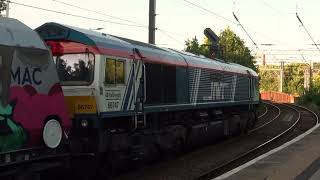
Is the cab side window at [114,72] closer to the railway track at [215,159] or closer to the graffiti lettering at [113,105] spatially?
the graffiti lettering at [113,105]

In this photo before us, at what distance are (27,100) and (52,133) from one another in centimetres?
90

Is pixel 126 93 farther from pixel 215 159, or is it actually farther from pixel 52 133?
pixel 215 159

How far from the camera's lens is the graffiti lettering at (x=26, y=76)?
923cm

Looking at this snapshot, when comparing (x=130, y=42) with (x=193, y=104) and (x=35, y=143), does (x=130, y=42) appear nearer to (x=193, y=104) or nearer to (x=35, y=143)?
(x=193, y=104)

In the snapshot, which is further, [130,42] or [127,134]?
[130,42]

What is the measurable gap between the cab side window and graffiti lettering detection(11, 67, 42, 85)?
3.51 m

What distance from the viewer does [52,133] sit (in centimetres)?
1003

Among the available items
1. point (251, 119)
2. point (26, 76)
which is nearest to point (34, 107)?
point (26, 76)

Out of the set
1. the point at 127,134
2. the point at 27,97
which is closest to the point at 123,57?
the point at 127,134

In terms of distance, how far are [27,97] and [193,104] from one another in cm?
1056

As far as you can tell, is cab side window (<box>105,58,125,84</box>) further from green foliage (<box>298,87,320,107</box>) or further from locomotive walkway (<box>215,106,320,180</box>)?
green foliage (<box>298,87,320,107</box>)

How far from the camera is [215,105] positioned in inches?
870

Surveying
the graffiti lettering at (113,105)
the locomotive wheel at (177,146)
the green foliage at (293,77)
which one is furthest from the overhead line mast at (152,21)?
the green foliage at (293,77)

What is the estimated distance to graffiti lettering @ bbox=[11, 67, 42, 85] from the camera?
923 centimetres
